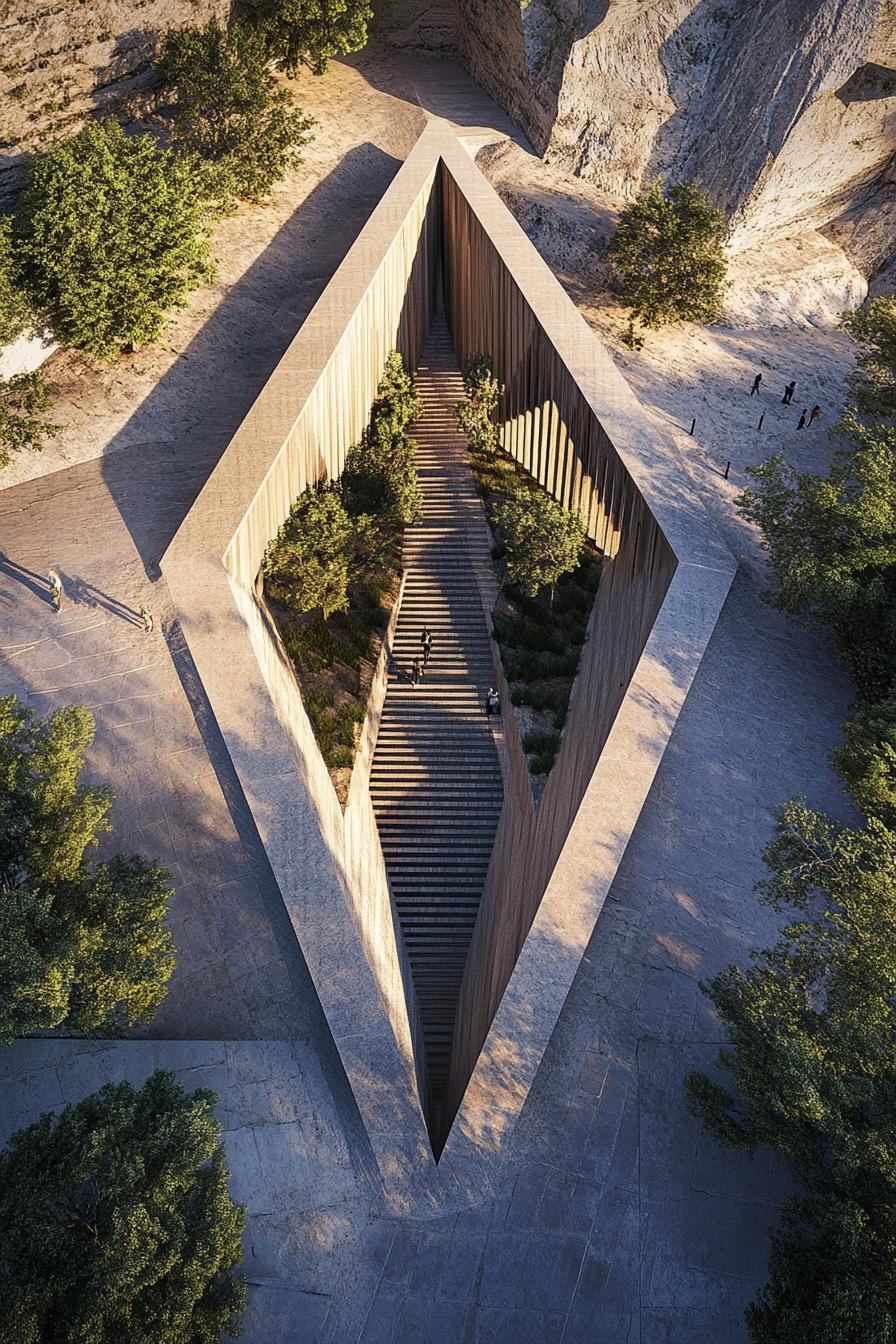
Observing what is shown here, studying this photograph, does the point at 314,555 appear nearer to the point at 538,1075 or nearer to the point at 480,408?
the point at 480,408

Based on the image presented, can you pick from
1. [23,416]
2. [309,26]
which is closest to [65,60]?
[309,26]

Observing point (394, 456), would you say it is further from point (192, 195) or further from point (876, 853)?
point (876, 853)

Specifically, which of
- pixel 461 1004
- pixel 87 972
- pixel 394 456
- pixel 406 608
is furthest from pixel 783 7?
pixel 87 972

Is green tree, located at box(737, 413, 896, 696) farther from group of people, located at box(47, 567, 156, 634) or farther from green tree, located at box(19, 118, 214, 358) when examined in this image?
green tree, located at box(19, 118, 214, 358)

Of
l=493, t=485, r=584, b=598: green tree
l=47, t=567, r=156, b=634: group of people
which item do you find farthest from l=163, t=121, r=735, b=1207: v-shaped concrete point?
l=493, t=485, r=584, b=598: green tree

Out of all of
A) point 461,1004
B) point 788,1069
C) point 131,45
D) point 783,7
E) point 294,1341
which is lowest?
point 461,1004
